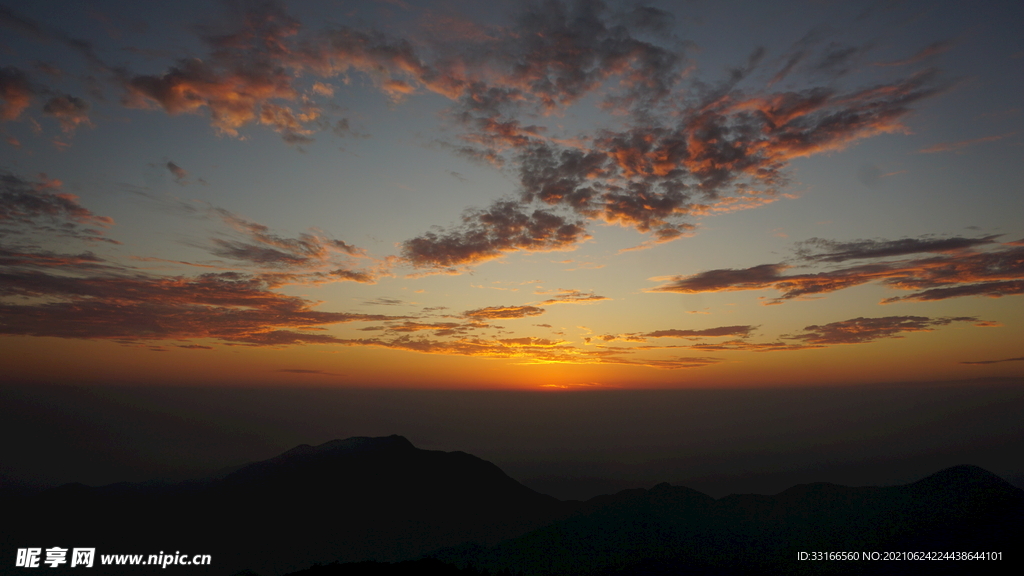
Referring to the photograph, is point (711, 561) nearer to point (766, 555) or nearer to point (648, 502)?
point (766, 555)

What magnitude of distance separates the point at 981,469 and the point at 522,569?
5460 inches

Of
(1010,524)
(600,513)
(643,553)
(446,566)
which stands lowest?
(600,513)

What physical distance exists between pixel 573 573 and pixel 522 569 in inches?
946

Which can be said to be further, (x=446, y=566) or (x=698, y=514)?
(x=698, y=514)

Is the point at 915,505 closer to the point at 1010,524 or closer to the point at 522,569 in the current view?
the point at 1010,524

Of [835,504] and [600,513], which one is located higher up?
[835,504]

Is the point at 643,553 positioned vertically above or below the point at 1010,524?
below

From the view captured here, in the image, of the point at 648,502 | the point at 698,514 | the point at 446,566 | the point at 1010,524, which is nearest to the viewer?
the point at 446,566

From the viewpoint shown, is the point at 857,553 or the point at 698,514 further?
the point at 698,514

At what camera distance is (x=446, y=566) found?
95.0 m

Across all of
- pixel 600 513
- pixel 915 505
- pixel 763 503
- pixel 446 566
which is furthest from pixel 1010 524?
pixel 446 566

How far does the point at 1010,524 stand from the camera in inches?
4117

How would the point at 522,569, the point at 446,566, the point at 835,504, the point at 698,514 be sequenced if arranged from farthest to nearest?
the point at 698,514, the point at 835,504, the point at 522,569, the point at 446,566

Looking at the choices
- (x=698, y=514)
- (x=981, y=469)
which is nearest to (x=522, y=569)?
(x=698, y=514)
